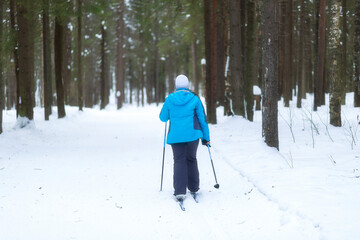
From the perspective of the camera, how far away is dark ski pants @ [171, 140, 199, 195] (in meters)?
5.15

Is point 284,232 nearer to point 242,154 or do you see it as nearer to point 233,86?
point 242,154

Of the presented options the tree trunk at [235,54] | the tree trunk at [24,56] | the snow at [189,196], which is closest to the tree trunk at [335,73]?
the snow at [189,196]

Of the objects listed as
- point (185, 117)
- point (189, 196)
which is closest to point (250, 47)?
point (185, 117)

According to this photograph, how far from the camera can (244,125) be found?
12469 mm

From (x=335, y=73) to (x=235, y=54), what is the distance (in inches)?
164

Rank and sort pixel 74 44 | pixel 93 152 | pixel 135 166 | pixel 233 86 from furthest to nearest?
1. pixel 74 44
2. pixel 233 86
3. pixel 93 152
4. pixel 135 166

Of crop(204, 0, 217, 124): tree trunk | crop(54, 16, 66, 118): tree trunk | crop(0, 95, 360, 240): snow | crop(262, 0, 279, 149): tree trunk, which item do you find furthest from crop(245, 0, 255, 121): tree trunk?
crop(54, 16, 66, 118): tree trunk

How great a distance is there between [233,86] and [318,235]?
1087 centimetres

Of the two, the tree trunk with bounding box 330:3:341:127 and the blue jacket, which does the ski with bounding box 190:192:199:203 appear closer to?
the blue jacket

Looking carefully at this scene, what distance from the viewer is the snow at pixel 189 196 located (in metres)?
3.84

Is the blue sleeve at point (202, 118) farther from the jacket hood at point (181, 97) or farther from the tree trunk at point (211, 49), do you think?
the tree trunk at point (211, 49)

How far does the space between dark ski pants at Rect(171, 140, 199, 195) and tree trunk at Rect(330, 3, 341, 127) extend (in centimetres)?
690

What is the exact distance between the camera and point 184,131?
517 centimetres

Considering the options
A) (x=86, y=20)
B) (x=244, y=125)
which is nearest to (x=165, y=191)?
(x=244, y=125)
